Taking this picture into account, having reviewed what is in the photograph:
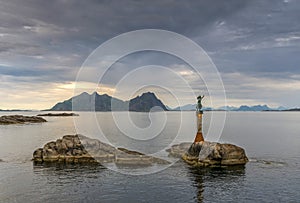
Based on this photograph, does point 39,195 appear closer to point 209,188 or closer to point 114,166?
point 114,166

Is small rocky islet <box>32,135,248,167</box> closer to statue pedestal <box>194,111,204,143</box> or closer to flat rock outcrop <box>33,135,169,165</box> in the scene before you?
flat rock outcrop <box>33,135,169,165</box>

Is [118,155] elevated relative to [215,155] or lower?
lower

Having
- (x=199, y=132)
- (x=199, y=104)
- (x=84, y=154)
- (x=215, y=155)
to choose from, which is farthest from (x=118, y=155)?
(x=199, y=104)

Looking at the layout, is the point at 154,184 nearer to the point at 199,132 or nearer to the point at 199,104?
the point at 199,132

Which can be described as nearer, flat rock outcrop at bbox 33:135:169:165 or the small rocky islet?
the small rocky islet

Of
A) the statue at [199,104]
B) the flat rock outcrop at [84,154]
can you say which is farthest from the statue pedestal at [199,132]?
the flat rock outcrop at [84,154]

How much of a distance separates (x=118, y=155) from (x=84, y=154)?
31.8ft

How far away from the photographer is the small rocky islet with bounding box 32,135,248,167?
7831 centimetres

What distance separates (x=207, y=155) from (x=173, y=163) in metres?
9.56

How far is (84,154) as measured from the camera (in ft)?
278

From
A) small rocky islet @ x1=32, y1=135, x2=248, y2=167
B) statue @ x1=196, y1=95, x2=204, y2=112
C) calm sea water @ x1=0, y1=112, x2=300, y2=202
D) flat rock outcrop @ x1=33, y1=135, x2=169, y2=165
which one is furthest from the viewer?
statue @ x1=196, y1=95, x2=204, y2=112

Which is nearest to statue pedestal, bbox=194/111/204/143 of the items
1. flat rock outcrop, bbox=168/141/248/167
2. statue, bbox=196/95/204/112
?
statue, bbox=196/95/204/112

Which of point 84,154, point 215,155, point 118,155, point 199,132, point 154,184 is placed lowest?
point 154,184

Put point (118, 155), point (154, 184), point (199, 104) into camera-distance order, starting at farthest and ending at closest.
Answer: point (199, 104)
point (118, 155)
point (154, 184)
